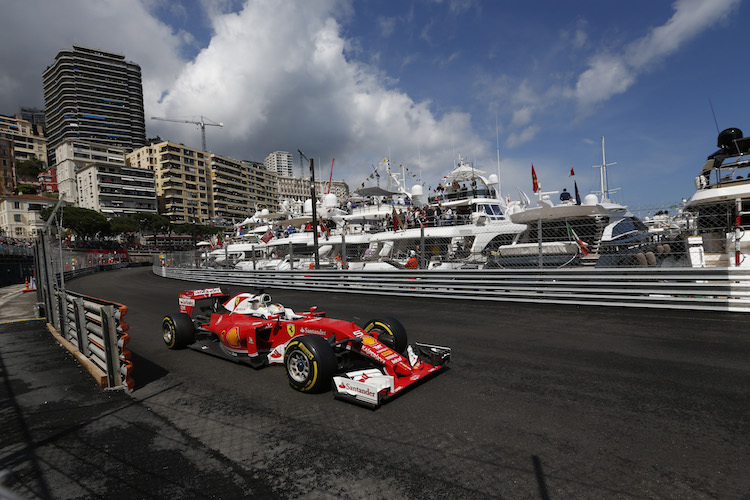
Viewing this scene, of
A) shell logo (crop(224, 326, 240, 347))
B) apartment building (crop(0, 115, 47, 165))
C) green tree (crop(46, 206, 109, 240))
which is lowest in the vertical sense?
shell logo (crop(224, 326, 240, 347))

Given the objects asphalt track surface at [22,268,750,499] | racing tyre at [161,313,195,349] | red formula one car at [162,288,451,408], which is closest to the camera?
asphalt track surface at [22,268,750,499]

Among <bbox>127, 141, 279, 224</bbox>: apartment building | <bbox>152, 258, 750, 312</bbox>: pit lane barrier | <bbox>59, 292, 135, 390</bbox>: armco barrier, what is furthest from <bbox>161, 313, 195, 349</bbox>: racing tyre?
<bbox>127, 141, 279, 224</bbox>: apartment building

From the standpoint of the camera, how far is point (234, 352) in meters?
5.27

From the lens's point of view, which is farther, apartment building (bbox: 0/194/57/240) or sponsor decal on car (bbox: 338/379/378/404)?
apartment building (bbox: 0/194/57/240)

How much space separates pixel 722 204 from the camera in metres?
9.32

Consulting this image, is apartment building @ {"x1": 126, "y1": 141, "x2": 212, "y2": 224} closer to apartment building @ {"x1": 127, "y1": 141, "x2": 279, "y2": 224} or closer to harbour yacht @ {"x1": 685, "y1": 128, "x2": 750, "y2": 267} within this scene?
apartment building @ {"x1": 127, "y1": 141, "x2": 279, "y2": 224}

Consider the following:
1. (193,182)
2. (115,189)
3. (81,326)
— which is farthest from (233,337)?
(193,182)

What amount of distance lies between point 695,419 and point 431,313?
5.65m

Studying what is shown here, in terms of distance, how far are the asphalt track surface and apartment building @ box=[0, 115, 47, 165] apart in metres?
151

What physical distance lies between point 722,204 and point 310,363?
1076cm

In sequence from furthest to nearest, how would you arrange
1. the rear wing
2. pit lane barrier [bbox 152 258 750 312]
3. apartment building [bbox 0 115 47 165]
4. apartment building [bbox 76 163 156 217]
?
apartment building [bbox 0 115 47 165] → apartment building [bbox 76 163 156 217] → pit lane barrier [bbox 152 258 750 312] → the rear wing

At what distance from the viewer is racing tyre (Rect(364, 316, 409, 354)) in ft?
15.6

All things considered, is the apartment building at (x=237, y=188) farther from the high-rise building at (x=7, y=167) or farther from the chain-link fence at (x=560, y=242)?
the chain-link fence at (x=560, y=242)

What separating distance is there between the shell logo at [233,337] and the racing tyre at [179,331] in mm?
1242
